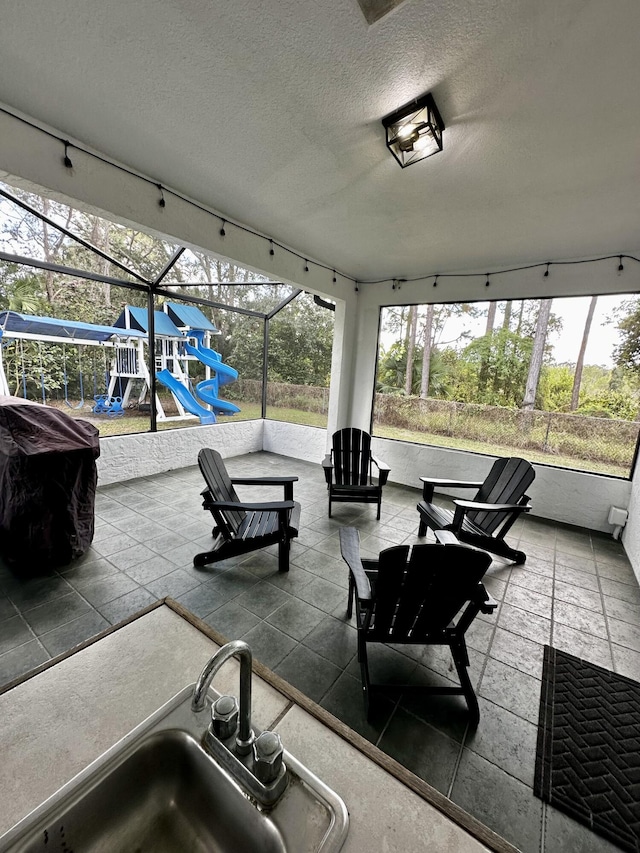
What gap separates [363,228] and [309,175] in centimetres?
91

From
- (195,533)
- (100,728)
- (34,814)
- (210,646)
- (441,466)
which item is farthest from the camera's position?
(441,466)

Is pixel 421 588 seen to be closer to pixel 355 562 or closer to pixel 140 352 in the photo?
pixel 355 562

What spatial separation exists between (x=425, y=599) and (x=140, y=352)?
4.64m

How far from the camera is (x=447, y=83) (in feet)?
5.00

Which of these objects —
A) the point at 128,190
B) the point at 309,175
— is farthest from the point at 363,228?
the point at 128,190

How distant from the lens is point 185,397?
17.1 ft

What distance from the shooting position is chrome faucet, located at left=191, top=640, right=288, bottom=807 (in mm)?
626

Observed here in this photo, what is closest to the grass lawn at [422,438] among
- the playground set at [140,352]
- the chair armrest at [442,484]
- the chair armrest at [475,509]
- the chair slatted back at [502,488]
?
the playground set at [140,352]

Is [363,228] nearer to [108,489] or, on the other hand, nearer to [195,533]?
[195,533]

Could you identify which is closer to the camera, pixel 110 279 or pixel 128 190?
pixel 128 190

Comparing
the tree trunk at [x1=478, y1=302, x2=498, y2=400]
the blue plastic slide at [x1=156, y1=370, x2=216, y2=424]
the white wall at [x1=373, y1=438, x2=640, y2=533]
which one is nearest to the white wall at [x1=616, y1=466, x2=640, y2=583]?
the white wall at [x1=373, y1=438, x2=640, y2=533]

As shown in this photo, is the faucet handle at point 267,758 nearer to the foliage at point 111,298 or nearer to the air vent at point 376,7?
the air vent at point 376,7

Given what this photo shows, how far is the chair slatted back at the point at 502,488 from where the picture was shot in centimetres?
279

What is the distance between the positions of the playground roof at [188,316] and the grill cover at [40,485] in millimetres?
2750
